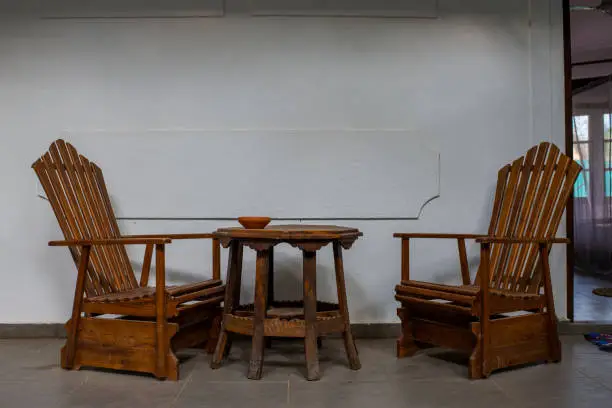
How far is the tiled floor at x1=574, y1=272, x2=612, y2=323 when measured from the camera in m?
3.85

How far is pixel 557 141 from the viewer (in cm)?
363

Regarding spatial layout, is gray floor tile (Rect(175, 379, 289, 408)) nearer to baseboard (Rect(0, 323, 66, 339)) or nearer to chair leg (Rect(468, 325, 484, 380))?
chair leg (Rect(468, 325, 484, 380))

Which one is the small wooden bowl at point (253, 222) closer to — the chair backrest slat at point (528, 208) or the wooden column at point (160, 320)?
the wooden column at point (160, 320)

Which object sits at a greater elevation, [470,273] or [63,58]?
[63,58]

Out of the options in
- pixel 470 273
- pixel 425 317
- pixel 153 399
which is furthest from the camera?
pixel 470 273

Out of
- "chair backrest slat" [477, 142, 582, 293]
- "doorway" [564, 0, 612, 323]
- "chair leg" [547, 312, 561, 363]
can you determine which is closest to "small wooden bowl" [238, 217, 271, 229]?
"chair backrest slat" [477, 142, 582, 293]

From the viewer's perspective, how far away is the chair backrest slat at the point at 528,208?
2.98 metres

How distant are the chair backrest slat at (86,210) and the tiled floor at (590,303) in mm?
3252

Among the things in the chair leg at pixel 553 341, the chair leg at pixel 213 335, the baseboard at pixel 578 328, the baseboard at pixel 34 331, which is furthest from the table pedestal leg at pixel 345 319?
the baseboard at pixel 34 331

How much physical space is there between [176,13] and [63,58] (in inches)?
34.6

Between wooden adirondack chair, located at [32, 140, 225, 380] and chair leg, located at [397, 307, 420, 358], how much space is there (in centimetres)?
111

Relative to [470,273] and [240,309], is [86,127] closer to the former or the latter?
[240,309]

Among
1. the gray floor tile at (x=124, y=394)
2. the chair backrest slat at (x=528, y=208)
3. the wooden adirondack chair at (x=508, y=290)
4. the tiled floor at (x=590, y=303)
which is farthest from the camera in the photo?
the tiled floor at (x=590, y=303)

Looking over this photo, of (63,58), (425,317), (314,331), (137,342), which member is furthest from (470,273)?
(63,58)
